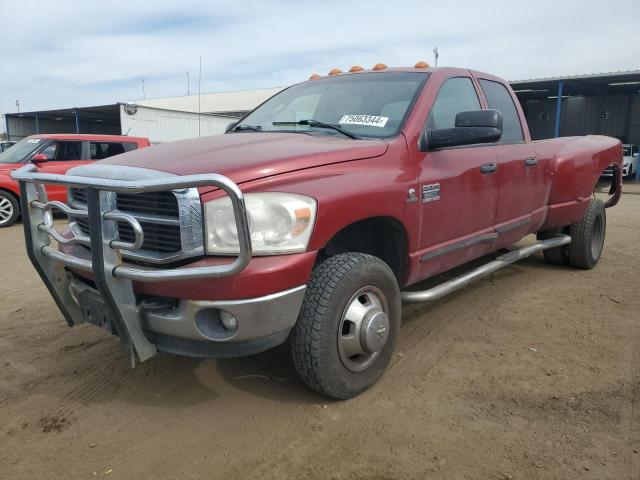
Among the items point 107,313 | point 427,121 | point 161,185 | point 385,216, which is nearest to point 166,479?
point 107,313

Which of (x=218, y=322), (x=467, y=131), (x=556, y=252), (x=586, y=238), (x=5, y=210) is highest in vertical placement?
(x=467, y=131)

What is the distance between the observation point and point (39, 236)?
2762 mm

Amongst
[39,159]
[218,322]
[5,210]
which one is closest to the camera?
[218,322]

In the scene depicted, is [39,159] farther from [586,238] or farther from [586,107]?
[586,107]

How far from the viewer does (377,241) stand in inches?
125

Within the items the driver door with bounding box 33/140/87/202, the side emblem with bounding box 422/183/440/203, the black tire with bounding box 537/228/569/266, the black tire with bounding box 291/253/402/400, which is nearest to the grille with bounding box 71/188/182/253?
the black tire with bounding box 291/253/402/400

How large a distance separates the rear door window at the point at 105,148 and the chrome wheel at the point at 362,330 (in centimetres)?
919

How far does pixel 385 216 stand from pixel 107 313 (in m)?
1.52

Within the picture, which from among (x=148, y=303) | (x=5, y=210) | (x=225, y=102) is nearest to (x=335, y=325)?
(x=148, y=303)

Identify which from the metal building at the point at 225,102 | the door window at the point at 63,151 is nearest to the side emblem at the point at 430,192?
the door window at the point at 63,151

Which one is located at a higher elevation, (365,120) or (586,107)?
(586,107)

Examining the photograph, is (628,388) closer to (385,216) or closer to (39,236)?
(385,216)

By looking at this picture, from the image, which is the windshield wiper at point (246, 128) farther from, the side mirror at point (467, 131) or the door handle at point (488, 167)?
the door handle at point (488, 167)

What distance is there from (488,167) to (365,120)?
1047 mm
